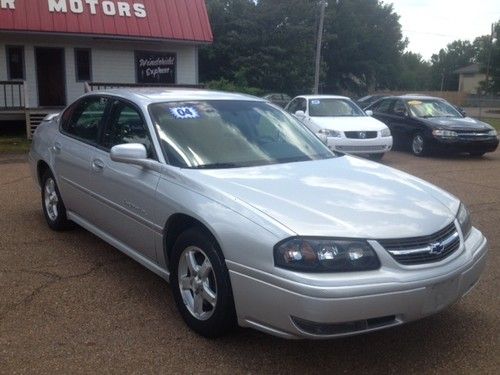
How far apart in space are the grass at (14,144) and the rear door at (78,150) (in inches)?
323

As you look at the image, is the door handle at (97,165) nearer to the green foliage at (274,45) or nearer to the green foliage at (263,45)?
the green foliage at (274,45)

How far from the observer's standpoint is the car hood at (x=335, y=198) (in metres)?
3.16

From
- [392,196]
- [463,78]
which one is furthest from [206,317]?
[463,78]

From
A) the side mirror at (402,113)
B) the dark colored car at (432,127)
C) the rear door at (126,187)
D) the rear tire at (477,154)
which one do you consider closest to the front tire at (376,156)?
the dark colored car at (432,127)

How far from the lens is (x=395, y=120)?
48.4 ft

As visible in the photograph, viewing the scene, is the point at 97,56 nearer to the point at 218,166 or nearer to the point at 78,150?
the point at 78,150

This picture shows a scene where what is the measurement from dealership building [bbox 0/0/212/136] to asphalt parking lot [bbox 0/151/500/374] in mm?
12331

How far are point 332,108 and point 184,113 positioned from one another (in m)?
9.52

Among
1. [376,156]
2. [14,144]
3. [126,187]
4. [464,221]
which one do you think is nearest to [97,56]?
[14,144]

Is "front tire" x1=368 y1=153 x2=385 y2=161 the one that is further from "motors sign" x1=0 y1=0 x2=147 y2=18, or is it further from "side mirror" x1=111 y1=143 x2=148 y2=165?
"side mirror" x1=111 y1=143 x2=148 y2=165

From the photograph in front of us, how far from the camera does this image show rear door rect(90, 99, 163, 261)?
407cm

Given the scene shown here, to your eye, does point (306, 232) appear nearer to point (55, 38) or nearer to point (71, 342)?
point (71, 342)

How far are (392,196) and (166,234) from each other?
153 cm

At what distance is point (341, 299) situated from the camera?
291 cm
